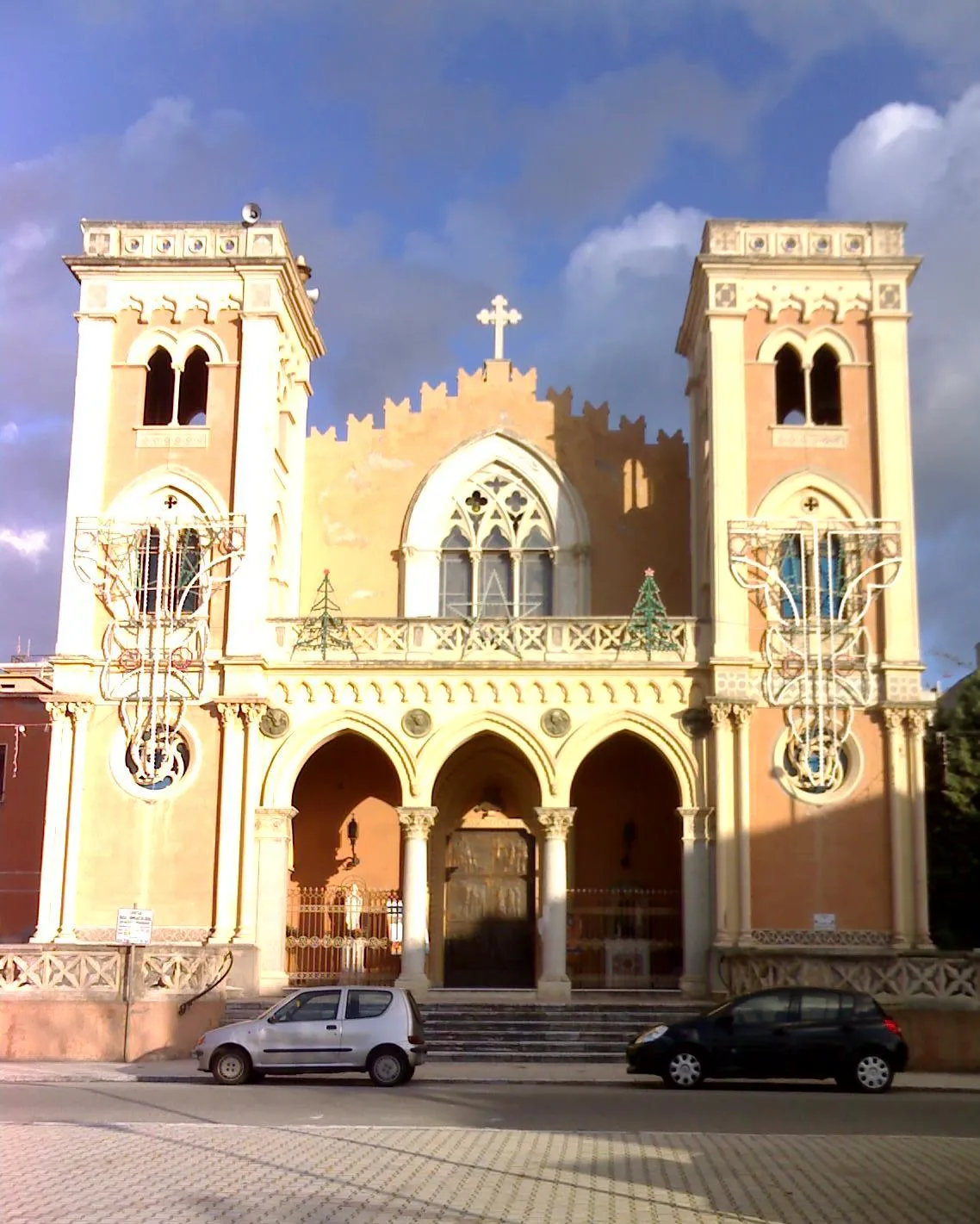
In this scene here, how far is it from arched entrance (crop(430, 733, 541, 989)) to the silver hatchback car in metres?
9.11

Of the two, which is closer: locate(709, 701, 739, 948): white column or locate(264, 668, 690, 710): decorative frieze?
locate(709, 701, 739, 948): white column

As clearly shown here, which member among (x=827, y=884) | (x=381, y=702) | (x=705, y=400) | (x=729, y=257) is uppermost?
(x=729, y=257)

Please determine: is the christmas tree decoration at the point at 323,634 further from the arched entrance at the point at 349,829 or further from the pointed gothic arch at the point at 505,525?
the pointed gothic arch at the point at 505,525

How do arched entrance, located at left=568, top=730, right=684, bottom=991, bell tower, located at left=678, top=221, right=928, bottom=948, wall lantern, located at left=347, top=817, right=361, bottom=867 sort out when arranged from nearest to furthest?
bell tower, located at left=678, top=221, right=928, bottom=948, arched entrance, located at left=568, top=730, right=684, bottom=991, wall lantern, located at left=347, top=817, right=361, bottom=867

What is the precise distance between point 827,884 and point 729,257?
11067 mm

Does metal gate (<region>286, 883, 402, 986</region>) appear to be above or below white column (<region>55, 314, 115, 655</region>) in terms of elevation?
below

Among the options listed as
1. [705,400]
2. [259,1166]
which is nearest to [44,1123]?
[259,1166]

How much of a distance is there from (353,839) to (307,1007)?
35.2 ft

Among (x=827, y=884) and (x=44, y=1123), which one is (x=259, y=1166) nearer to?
(x=44, y=1123)

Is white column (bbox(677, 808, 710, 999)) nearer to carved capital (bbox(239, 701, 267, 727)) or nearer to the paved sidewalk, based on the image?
the paved sidewalk

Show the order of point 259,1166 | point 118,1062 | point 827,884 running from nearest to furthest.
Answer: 1. point 259,1166
2. point 118,1062
3. point 827,884

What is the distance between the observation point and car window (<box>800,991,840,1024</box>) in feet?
62.7

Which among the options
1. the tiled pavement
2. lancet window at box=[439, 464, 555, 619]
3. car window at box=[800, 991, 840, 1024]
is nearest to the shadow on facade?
lancet window at box=[439, 464, 555, 619]

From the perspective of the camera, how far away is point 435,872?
28.6 m
